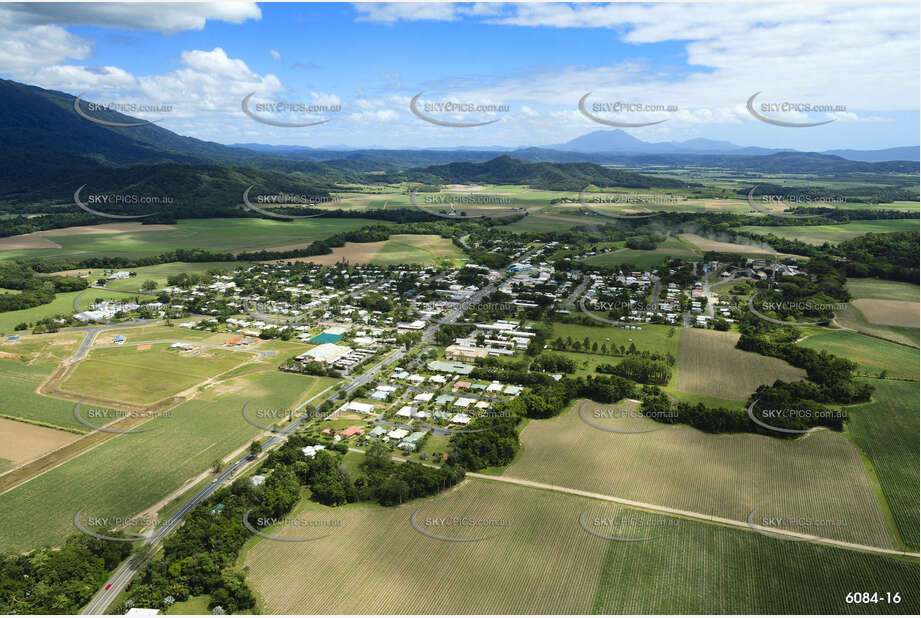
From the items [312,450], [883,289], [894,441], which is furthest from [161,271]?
[883,289]

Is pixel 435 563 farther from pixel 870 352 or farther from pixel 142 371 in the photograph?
pixel 870 352

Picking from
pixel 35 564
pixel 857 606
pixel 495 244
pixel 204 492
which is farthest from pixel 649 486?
pixel 495 244

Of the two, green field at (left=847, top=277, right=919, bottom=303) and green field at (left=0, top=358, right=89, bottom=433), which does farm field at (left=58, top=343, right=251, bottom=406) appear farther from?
green field at (left=847, top=277, right=919, bottom=303)

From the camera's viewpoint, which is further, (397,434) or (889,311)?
(889,311)

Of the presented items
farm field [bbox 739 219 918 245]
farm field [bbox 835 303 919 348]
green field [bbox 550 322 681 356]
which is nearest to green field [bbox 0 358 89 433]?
green field [bbox 550 322 681 356]

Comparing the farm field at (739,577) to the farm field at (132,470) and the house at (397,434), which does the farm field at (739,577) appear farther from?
the farm field at (132,470)

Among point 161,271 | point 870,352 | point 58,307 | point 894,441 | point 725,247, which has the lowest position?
point 894,441
